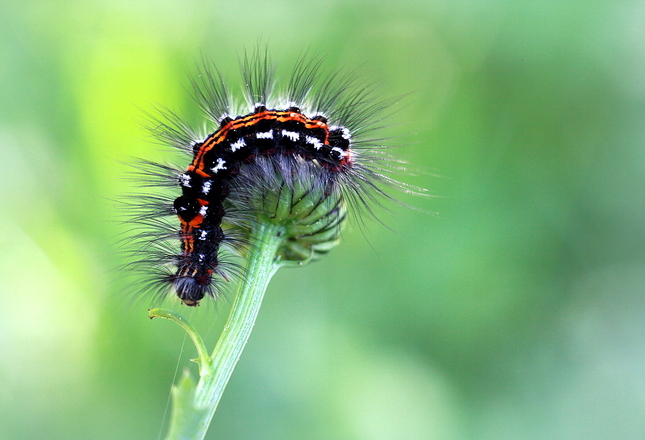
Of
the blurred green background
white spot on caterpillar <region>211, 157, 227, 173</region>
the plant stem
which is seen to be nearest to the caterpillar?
white spot on caterpillar <region>211, 157, 227, 173</region>

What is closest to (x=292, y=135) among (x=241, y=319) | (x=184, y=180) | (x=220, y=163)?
(x=220, y=163)

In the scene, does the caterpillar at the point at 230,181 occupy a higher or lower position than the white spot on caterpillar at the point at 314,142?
lower

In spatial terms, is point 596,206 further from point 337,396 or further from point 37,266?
point 37,266

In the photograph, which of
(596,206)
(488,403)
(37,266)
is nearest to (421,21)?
(596,206)

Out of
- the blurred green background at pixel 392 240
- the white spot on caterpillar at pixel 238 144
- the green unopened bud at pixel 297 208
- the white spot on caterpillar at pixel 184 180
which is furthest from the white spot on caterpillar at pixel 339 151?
the blurred green background at pixel 392 240

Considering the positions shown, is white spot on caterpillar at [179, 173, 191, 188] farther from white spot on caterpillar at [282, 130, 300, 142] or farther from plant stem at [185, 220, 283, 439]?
white spot on caterpillar at [282, 130, 300, 142]

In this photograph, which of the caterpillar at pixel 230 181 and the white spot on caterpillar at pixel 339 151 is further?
the white spot on caterpillar at pixel 339 151

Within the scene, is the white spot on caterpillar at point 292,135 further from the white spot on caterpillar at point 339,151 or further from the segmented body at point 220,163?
the white spot on caterpillar at point 339,151

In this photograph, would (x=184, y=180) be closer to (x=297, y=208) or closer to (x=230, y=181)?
(x=230, y=181)
